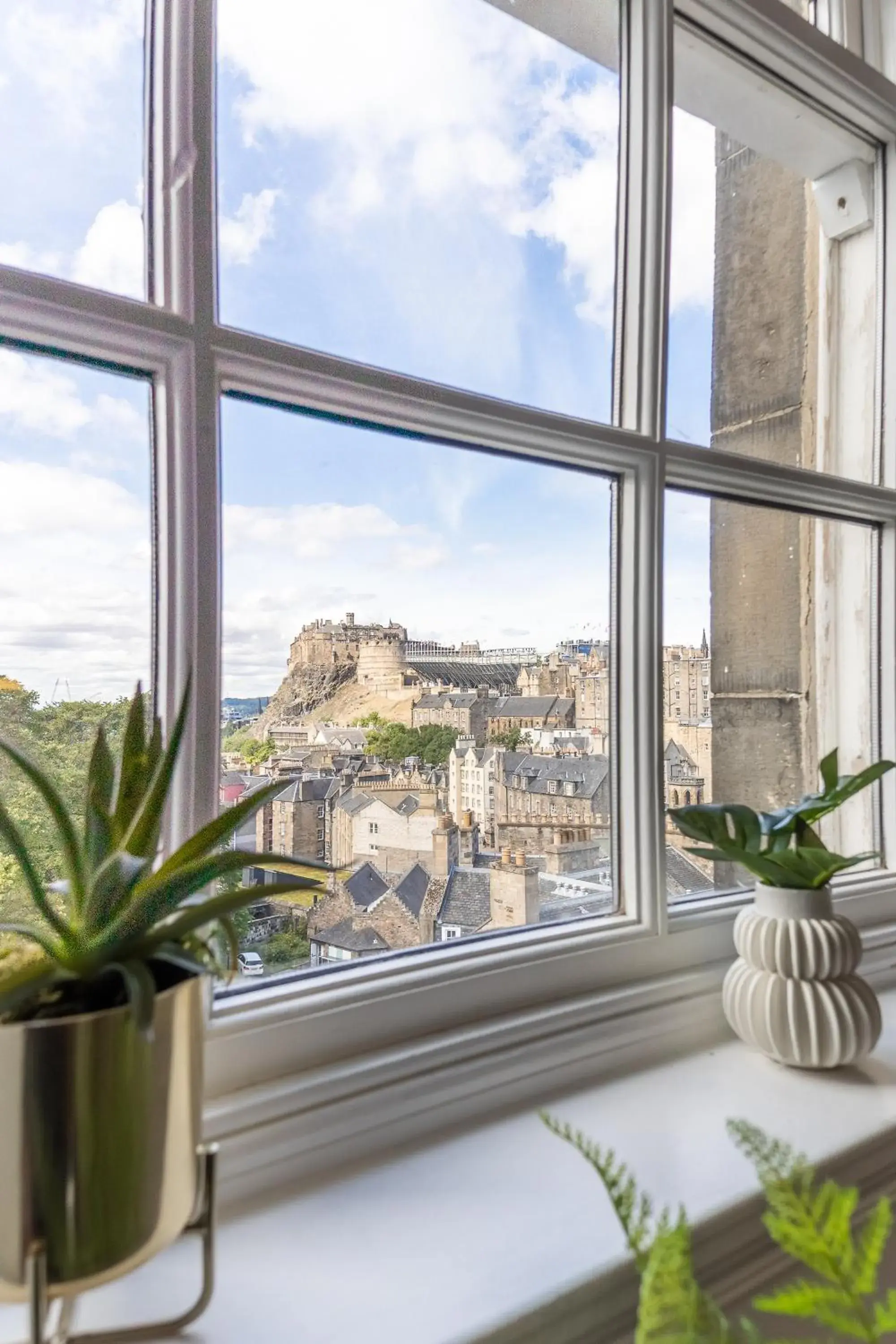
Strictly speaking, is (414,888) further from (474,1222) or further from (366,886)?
(474,1222)

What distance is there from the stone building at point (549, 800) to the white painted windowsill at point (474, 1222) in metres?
0.30

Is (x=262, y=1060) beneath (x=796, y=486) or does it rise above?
beneath

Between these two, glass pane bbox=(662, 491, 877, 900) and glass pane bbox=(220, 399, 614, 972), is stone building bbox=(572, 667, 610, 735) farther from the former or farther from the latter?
glass pane bbox=(662, 491, 877, 900)

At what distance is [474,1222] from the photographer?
70cm

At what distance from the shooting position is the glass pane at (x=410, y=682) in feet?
2.78

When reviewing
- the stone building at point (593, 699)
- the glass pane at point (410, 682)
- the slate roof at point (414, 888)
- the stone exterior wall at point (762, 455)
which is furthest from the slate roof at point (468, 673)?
the stone exterior wall at point (762, 455)

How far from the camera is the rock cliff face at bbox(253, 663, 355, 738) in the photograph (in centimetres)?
85

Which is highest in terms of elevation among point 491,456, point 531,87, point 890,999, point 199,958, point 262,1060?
point 531,87

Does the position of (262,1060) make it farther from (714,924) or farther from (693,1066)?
(714,924)

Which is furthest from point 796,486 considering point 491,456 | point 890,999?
point 890,999

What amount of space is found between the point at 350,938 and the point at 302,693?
0.90 ft

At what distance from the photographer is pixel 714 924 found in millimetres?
1151

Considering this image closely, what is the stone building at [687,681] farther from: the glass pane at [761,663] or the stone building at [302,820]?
the stone building at [302,820]

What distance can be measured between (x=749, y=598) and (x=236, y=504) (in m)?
0.92
